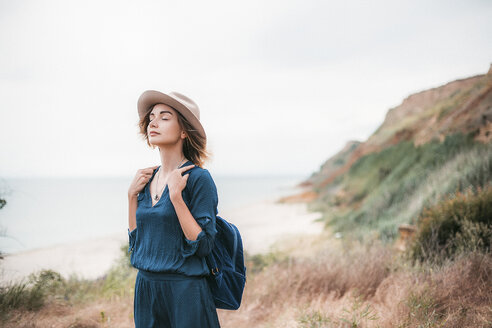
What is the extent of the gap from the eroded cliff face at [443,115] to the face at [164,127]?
8.16 metres

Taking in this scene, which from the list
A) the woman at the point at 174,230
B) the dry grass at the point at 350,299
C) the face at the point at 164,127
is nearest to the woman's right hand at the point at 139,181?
the woman at the point at 174,230

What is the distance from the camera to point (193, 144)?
6.36 ft

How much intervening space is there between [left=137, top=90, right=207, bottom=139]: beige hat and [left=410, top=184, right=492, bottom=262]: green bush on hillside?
11.1 feet

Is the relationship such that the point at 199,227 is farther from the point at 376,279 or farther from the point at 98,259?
the point at 98,259

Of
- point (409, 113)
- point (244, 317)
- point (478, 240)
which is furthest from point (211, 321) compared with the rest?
point (409, 113)

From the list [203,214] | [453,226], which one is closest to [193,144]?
[203,214]

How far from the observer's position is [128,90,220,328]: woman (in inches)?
62.9

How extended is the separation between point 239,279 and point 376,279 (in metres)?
2.59

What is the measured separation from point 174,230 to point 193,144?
1.74 feet

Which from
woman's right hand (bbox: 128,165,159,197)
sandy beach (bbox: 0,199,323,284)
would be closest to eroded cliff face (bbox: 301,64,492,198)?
sandy beach (bbox: 0,199,323,284)

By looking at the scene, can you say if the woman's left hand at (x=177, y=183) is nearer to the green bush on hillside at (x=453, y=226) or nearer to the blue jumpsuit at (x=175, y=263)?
the blue jumpsuit at (x=175, y=263)

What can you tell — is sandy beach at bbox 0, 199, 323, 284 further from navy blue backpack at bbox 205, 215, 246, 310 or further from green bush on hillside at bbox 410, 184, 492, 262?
navy blue backpack at bbox 205, 215, 246, 310

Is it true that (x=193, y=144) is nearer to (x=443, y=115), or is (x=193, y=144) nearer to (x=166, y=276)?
(x=166, y=276)

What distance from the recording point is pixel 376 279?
3.80m
